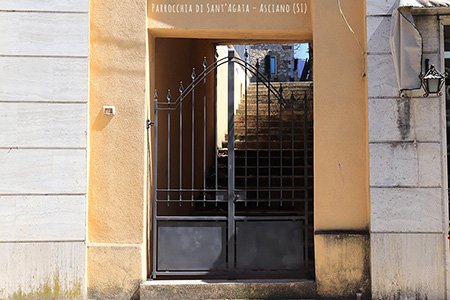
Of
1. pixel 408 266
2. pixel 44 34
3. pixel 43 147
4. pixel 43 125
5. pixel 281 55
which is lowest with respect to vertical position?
pixel 408 266

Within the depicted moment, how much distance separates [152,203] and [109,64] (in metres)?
1.80

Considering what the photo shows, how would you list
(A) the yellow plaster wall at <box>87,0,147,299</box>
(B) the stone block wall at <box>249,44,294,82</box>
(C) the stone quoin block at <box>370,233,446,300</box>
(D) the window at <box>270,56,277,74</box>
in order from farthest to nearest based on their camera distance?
(B) the stone block wall at <box>249,44,294,82</box> < (D) the window at <box>270,56,277,74</box> < (A) the yellow plaster wall at <box>87,0,147,299</box> < (C) the stone quoin block at <box>370,233,446,300</box>

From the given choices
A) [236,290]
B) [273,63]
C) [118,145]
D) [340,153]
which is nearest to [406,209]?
[340,153]

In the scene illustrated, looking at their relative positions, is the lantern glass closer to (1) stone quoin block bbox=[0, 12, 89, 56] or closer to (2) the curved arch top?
(2) the curved arch top

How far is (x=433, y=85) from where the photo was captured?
5840 millimetres

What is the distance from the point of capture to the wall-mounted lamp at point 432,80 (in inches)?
229

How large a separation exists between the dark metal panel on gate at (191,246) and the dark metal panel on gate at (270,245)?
9.9 inches

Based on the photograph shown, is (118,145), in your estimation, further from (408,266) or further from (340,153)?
(408,266)

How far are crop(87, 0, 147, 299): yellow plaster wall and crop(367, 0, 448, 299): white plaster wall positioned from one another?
9.04 ft

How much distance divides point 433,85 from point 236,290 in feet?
10.8

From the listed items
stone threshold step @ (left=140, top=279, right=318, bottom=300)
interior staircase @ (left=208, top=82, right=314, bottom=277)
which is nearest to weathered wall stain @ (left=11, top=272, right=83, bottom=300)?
stone threshold step @ (left=140, top=279, right=318, bottom=300)

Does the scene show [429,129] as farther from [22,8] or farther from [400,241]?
[22,8]

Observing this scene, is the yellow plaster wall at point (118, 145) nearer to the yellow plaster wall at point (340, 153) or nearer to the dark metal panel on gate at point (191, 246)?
the dark metal panel on gate at point (191, 246)

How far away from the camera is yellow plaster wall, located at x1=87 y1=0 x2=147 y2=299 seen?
20.3 ft
